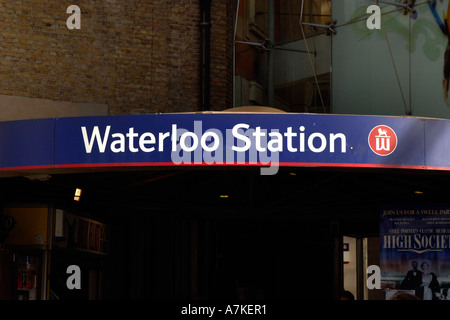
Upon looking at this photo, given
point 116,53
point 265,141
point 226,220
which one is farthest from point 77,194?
point 265,141

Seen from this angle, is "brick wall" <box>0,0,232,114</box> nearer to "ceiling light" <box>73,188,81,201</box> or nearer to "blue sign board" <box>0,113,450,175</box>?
"ceiling light" <box>73,188,81,201</box>

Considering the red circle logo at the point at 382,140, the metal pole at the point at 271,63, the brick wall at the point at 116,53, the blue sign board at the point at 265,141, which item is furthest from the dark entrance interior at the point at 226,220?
the metal pole at the point at 271,63

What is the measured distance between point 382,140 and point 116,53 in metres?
8.39

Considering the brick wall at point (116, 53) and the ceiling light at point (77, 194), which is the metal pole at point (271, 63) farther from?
the ceiling light at point (77, 194)

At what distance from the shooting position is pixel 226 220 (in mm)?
21828

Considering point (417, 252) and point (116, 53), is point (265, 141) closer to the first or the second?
point (417, 252)

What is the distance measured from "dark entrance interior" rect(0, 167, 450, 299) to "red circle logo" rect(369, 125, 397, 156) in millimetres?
2582

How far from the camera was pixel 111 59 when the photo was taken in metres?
18.8

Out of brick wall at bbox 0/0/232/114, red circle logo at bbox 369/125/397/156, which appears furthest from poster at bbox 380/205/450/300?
brick wall at bbox 0/0/232/114

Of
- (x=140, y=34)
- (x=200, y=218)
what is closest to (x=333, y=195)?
(x=200, y=218)

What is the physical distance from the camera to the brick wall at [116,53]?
18031 mm

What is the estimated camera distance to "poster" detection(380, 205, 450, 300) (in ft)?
52.1

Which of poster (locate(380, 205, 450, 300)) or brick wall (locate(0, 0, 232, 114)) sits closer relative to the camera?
poster (locate(380, 205, 450, 300))
